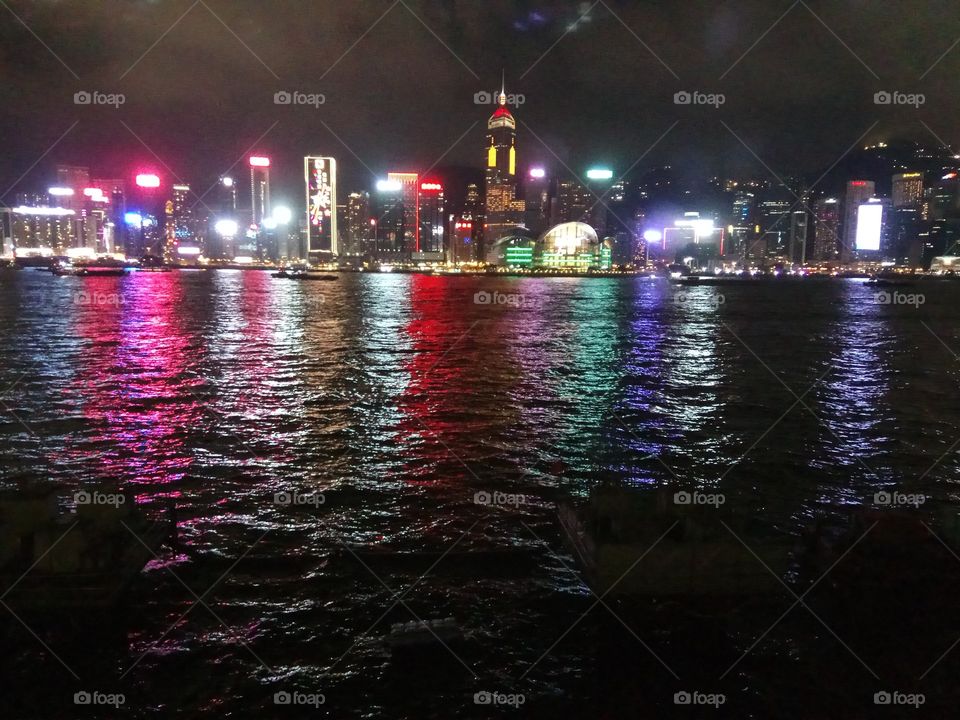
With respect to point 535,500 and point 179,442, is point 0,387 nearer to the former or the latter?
point 179,442

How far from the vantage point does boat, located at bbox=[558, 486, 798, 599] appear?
26.0 feet

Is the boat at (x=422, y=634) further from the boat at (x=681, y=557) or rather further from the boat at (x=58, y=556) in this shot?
the boat at (x=58, y=556)

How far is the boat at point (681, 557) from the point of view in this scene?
7.94m

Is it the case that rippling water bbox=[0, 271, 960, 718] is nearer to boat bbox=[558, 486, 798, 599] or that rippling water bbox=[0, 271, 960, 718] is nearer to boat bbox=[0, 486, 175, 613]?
boat bbox=[0, 486, 175, 613]

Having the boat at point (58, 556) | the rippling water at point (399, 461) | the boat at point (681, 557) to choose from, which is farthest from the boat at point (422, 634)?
the boat at point (58, 556)

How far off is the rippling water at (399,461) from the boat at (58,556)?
56cm

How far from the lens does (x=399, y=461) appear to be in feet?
48.6

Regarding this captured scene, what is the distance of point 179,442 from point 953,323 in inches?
2766

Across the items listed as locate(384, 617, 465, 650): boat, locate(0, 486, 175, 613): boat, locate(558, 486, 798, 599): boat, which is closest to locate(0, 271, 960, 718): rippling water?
locate(384, 617, 465, 650): boat

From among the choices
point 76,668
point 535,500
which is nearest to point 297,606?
point 76,668

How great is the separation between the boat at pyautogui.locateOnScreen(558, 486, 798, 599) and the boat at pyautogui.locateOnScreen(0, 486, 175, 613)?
20.2 feet

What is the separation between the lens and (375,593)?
28.3ft

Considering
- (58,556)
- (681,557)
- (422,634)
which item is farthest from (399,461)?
(681,557)

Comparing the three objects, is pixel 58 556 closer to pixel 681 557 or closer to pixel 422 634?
pixel 422 634
